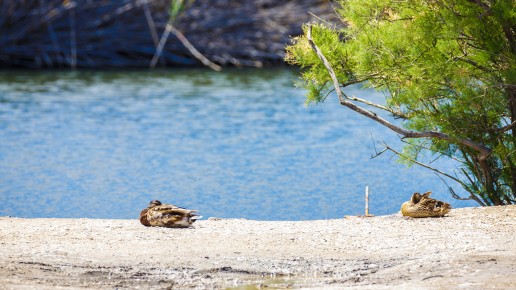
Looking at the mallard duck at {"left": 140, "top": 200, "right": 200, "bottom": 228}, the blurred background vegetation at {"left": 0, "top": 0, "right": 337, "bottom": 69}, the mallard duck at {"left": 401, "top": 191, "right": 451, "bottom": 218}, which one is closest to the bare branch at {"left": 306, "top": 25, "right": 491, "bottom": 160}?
the mallard duck at {"left": 401, "top": 191, "right": 451, "bottom": 218}

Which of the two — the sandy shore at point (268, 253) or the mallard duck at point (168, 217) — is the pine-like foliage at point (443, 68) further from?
the mallard duck at point (168, 217)

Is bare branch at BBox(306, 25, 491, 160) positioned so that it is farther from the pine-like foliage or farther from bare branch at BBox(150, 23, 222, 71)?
bare branch at BBox(150, 23, 222, 71)

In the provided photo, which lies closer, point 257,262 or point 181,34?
point 257,262

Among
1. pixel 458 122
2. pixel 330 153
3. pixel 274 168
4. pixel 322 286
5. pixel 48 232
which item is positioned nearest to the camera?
pixel 322 286

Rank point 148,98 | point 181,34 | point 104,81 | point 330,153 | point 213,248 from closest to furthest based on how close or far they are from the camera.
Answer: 1. point 213,248
2. point 330,153
3. point 148,98
4. point 104,81
5. point 181,34

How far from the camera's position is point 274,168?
16.7 meters

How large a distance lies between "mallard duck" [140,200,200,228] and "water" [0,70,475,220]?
3.00 m

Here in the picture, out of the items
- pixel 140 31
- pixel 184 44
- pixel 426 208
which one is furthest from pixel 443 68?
pixel 140 31

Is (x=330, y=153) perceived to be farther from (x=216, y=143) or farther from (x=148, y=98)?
(x=148, y=98)

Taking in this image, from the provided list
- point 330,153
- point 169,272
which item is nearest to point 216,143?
point 330,153

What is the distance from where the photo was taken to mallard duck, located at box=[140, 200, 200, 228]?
10156 millimetres

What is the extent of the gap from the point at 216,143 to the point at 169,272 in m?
11.1

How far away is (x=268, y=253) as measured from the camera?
9055mm

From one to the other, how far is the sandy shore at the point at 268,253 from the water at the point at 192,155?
3.16 meters
